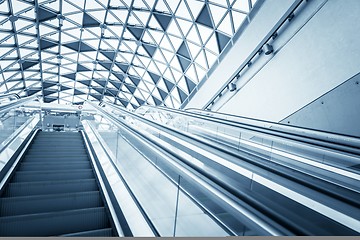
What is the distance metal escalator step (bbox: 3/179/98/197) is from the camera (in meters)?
4.46

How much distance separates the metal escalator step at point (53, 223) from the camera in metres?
3.24

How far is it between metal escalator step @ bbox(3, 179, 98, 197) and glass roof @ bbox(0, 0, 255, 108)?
34.2 ft

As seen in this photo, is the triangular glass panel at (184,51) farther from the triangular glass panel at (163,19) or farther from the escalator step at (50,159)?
the escalator step at (50,159)

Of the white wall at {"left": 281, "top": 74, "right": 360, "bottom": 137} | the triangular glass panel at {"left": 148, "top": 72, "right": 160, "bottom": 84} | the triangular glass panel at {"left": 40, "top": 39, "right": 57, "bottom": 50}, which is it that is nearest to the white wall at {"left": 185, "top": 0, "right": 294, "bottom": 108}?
the white wall at {"left": 281, "top": 74, "right": 360, "bottom": 137}

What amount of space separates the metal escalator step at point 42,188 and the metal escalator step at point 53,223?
1141mm

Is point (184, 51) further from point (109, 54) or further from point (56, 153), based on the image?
point (56, 153)

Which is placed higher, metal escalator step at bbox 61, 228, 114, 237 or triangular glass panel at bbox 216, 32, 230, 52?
triangular glass panel at bbox 216, 32, 230, 52

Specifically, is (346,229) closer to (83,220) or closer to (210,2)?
(83,220)

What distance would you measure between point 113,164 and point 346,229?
162 inches

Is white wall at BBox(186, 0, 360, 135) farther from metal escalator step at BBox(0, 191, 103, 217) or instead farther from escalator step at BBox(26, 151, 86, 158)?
escalator step at BBox(26, 151, 86, 158)

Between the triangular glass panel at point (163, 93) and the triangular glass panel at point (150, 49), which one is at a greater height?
the triangular glass panel at point (150, 49)

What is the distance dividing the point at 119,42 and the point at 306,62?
52.4 feet

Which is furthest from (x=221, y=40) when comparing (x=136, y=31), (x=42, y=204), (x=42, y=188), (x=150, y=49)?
(x=42, y=204)

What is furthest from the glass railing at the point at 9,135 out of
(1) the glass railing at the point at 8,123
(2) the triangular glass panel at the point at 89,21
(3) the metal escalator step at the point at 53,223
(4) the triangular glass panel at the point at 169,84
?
(4) the triangular glass panel at the point at 169,84
